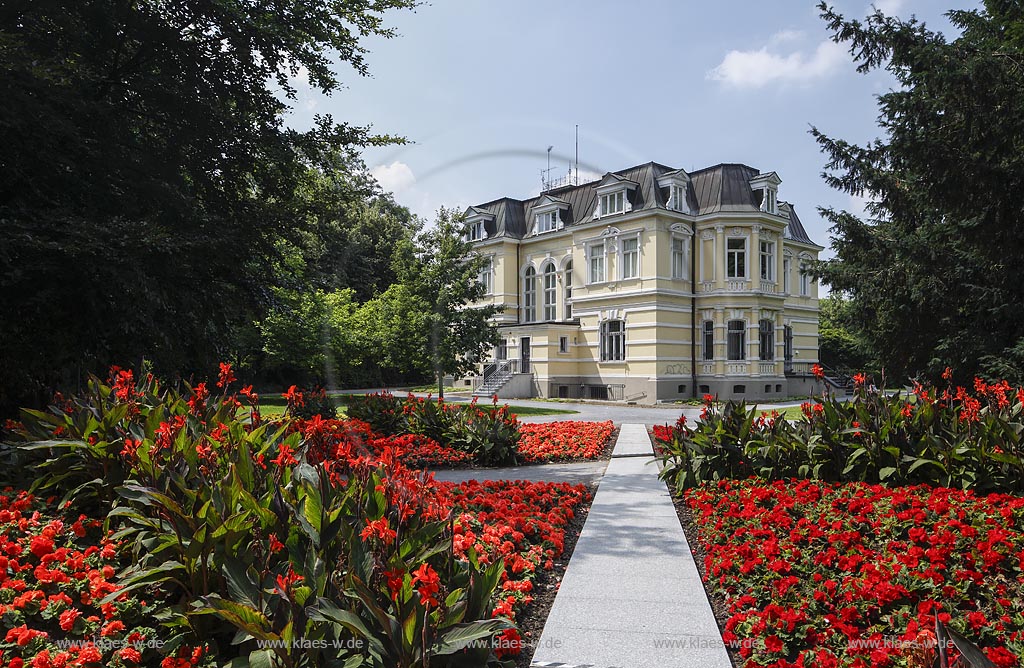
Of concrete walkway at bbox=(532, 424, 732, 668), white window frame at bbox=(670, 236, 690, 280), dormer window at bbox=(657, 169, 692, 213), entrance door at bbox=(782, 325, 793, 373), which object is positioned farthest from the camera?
entrance door at bbox=(782, 325, 793, 373)

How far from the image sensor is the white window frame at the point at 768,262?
102ft

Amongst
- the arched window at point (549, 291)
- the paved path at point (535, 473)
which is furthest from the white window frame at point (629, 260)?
the paved path at point (535, 473)

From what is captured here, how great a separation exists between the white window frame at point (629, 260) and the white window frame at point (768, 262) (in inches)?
249

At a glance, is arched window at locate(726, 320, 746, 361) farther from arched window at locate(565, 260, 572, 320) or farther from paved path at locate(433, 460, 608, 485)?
paved path at locate(433, 460, 608, 485)

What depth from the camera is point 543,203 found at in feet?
116

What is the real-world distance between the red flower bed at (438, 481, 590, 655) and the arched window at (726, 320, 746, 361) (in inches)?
964

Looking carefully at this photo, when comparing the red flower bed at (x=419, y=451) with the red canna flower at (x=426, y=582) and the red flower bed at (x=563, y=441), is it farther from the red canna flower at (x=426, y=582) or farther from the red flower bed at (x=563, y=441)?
the red canna flower at (x=426, y=582)

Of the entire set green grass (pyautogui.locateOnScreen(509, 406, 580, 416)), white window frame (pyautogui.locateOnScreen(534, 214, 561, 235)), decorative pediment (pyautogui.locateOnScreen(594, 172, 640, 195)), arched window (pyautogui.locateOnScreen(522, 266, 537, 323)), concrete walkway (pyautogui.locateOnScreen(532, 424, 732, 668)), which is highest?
decorative pediment (pyautogui.locateOnScreen(594, 172, 640, 195))

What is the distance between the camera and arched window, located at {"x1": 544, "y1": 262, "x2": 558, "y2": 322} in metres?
35.6

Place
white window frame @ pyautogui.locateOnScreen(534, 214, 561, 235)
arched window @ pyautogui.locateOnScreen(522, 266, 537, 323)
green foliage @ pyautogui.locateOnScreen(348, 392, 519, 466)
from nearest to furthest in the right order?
1. green foliage @ pyautogui.locateOnScreen(348, 392, 519, 466)
2. white window frame @ pyautogui.locateOnScreen(534, 214, 561, 235)
3. arched window @ pyautogui.locateOnScreen(522, 266, 537, 323)

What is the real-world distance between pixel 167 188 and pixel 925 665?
33.0 ft

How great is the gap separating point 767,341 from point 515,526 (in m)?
28.7

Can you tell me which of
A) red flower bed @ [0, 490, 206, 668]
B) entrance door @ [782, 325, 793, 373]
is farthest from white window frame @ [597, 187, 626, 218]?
red flower bed @ [0, 490, 206, 668]

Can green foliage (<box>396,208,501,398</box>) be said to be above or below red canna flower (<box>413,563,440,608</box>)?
above
